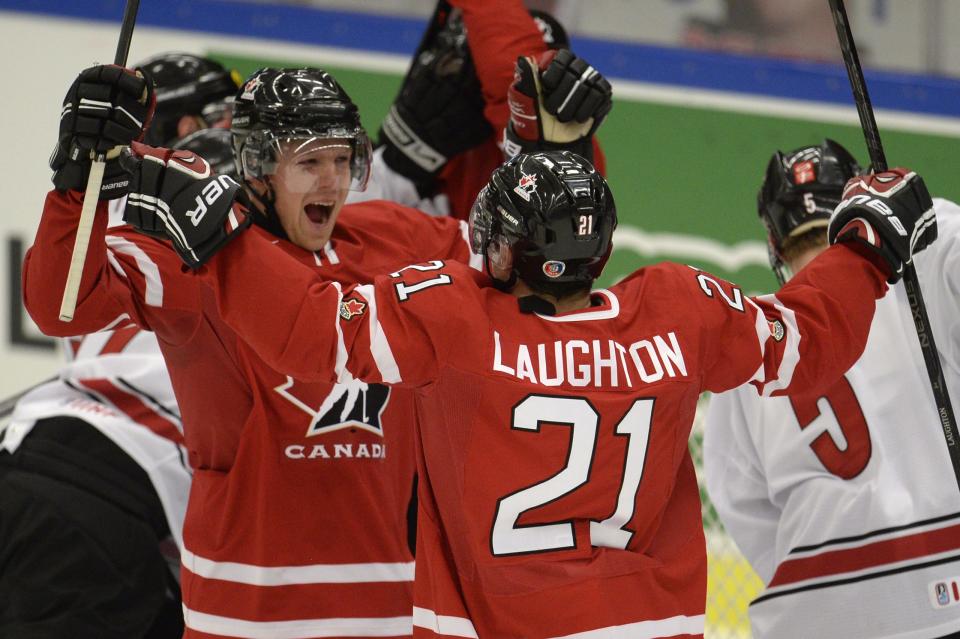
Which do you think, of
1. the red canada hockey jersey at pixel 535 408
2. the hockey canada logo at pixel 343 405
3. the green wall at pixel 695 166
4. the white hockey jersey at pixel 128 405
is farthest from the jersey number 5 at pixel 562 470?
the green wall at pixel 695 166

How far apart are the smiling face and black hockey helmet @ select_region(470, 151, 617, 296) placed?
0.36m

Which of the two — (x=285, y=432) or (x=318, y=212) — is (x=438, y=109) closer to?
(x=318, y=212)

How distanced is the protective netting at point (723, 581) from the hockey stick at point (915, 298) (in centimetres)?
145

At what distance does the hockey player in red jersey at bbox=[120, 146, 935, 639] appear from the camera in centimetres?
190

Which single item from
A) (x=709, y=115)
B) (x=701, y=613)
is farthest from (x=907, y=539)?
(x=709, y=115)

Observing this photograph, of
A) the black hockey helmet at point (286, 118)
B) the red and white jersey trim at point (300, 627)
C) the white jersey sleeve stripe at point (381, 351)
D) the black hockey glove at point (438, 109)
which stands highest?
the black hockey glove at point (438, 109)

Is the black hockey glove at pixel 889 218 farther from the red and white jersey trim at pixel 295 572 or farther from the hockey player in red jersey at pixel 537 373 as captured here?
the red and white jersey trim at pixel 295 572

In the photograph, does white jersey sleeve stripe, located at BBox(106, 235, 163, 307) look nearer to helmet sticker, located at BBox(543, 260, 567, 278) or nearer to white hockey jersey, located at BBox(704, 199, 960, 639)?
helmet sticker, located at BBox(543, 260, 567, 278)

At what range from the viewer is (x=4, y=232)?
4500 millimetres

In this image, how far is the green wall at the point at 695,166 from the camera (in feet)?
14.1

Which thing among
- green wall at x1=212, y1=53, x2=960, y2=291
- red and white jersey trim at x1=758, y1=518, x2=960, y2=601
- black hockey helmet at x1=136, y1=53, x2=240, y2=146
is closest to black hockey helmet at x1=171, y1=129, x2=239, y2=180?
black hockey helmet at x1=136, y1=53, x2=240, y2=146

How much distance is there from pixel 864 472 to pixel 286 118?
3.89 feet

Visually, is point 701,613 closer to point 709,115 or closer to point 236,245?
point 236,245

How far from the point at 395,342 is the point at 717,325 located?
1.56ft
